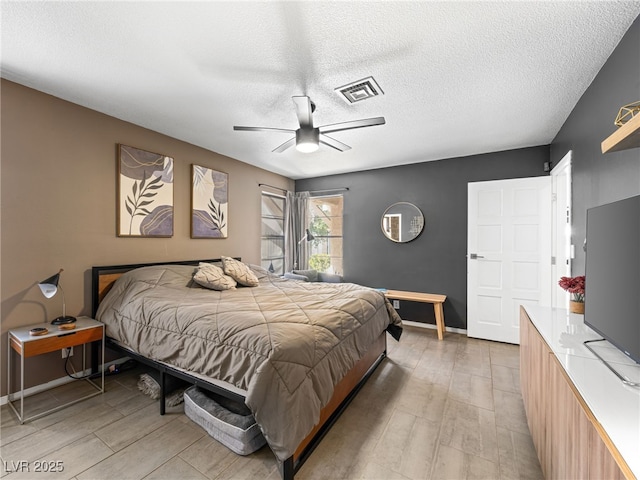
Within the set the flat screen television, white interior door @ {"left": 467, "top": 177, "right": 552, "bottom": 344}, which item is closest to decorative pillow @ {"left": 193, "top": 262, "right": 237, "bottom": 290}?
the flat screen television

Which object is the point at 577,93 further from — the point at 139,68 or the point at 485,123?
the point at 139,68

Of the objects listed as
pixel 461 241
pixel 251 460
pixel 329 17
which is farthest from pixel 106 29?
pixel 461 241

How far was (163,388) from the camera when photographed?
2170 mm

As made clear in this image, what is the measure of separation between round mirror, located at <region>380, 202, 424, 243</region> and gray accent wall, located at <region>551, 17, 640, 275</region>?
196 centimetres

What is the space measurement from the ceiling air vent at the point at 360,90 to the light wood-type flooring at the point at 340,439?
2533mm

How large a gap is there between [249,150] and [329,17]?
2.54 meters

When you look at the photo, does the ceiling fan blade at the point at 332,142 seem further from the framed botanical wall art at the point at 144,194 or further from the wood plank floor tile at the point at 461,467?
the wood plank floor tile at the point at 461,467

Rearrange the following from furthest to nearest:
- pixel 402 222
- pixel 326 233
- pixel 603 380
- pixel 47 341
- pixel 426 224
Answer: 1. pixel 326 233
2. pixel 402 222
3. pixel 426 224
4. pixel 47 341
5. pixel 603 380

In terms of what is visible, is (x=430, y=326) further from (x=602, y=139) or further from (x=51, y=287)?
(x=51, y=287)

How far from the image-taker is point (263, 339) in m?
1.65

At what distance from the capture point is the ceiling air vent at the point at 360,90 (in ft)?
7.22

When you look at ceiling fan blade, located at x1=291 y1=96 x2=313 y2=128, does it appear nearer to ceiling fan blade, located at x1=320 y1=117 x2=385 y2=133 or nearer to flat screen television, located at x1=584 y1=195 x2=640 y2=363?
ceiling fan blade, located at x1=320 y1=117 x2=385 y2=133

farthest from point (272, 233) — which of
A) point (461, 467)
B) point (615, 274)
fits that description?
point (615, 274)

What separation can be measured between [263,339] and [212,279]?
1667 millimetres
